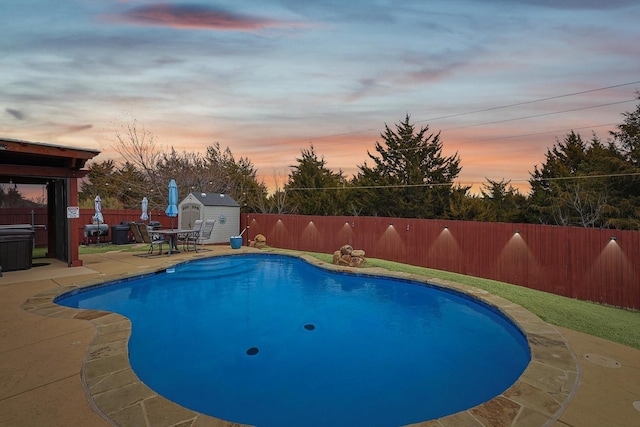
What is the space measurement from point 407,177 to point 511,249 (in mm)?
16448

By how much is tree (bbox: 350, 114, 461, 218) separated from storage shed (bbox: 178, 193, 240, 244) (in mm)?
11061

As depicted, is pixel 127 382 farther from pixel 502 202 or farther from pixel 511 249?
pixel 502 202

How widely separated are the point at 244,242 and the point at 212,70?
8442mm

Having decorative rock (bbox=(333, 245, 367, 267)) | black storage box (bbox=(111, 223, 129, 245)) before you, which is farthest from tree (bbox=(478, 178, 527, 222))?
black storage box (bbox=(111, 223, 129, 245))

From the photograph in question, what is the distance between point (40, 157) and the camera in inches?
333

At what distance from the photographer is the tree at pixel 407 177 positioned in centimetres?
2345

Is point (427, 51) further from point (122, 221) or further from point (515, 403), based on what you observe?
point (122, 221)

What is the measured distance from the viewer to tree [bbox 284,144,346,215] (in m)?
25.7

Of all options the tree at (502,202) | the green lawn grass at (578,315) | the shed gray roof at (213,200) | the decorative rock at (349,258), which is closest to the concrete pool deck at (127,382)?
the green lawn grass at (578,315)

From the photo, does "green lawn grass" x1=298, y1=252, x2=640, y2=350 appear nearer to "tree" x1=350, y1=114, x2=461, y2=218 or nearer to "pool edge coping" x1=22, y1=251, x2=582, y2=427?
"pool edge coping" x1=22, y1=251, x2=582, y2=427

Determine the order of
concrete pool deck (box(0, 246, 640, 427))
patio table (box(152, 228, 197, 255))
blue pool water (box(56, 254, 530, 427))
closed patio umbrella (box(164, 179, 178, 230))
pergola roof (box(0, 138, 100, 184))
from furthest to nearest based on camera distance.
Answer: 1. closed patio umbrella (box(164, 179, 178, 230))
2. patio table (box(152, 228, 197, 255))
3. pergola roof (box(0, 138, 100, 184))
4. blue pool water (box(56, 254, 530, 427))
5. concrete pool deck (box(0, 246, 640, 427))

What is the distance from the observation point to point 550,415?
8.90 feet

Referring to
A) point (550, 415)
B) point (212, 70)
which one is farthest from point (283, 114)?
point (550, 415)

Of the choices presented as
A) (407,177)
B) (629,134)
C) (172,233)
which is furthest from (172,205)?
(629,134)
